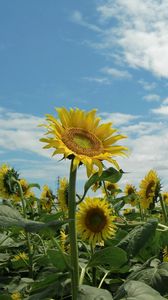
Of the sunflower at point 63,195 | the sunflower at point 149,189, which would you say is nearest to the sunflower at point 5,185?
the sunflower at point 63,195

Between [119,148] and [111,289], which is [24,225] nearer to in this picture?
[119,148]

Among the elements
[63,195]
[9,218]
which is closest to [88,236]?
[9,218]

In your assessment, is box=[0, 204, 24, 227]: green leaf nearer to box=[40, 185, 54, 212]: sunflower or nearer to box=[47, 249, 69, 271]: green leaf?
box=[47, 249, 69, 271]: green leaf

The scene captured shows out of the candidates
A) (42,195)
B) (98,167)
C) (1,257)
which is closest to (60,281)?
(98,167)

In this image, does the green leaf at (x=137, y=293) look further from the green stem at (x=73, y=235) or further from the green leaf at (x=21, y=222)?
the green leaf at (x=21, y=222)

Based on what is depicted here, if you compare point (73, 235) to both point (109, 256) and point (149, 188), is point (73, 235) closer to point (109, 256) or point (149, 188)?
point (109, 256)

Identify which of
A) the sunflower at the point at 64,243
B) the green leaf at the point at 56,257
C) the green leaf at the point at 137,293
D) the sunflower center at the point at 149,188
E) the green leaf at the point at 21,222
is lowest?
the green leaf at the point at 137,293

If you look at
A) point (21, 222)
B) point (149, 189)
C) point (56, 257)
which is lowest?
point (56, 257)

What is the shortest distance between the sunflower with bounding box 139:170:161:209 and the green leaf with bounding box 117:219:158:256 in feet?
5.07

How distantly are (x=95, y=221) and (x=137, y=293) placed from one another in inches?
36.8

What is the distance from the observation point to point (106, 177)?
230 centimetres

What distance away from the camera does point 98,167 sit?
7.28 ft

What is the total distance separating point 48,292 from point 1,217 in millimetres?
529

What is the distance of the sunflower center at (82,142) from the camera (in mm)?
2260
